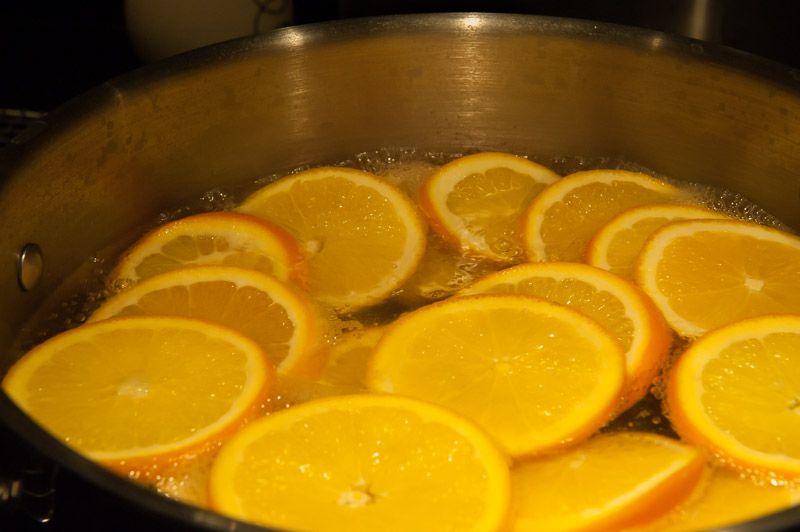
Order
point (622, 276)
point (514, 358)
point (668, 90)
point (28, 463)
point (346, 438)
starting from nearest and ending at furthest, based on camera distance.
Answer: point (28, 463)
point (346, 438)
point (514, 358)
point (622, 276)
point (668, 90)

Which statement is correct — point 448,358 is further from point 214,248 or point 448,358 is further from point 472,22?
point 472,22

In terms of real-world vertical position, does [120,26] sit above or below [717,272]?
above

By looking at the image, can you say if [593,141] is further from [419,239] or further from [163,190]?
[163,190]

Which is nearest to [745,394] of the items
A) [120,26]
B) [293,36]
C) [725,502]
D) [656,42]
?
[725,502]

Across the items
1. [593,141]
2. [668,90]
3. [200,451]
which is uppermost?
[668,90]

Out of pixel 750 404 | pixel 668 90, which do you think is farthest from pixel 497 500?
pixel 668 90

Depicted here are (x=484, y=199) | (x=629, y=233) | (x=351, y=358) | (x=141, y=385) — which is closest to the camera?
(x=141, y=385)

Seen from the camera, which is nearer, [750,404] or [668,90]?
[750,404]

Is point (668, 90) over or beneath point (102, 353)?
over
